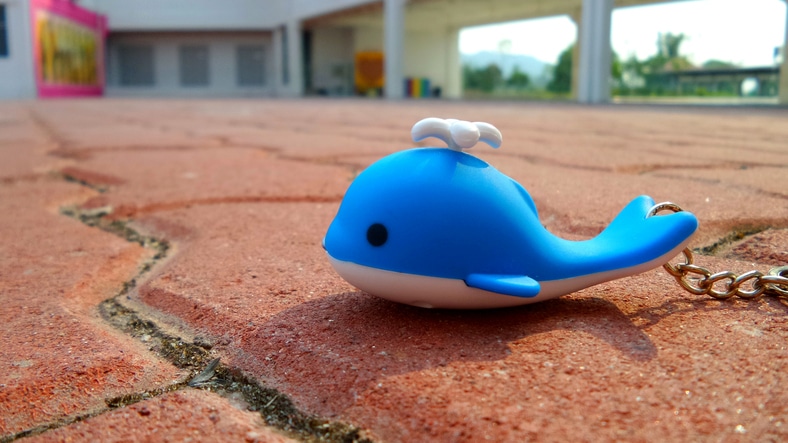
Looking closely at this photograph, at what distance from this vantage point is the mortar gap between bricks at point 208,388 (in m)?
0.54

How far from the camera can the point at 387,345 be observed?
664mm

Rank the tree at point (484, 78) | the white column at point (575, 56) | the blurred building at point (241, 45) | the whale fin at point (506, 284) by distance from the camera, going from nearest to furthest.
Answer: the whale fin at point (506, 284), the white column at point (575, 56), the blurred building at point (241, 45), the tree at point (484, 78)

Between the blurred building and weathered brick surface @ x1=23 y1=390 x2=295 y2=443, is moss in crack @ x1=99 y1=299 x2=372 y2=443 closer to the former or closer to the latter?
weathered brick surface @ x1=23 y1=390 x2=295 y2=443

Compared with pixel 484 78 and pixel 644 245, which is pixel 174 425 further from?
pixel 484 78

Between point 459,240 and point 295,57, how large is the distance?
19.2 m

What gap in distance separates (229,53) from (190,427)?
22.9 metres

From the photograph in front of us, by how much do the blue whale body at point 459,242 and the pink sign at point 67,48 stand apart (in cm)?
1753

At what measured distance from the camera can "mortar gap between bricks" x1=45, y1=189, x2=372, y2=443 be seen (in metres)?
0.54

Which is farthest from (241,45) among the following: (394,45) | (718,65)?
(718,65)

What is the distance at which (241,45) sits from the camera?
22234 mm

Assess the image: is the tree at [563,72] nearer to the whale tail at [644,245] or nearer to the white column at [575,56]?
the white column at [575,56]

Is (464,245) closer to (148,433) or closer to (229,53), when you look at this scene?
(148,433)

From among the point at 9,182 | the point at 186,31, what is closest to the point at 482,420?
the point at 9,182

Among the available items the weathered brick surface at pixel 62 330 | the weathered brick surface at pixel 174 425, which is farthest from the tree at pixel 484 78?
the weathered brick surface at pixel 174 425
